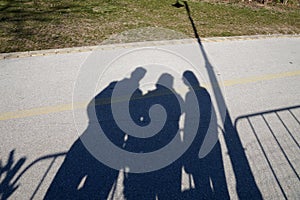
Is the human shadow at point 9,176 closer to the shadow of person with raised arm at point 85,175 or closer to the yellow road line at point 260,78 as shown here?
the shadow of person with raised arm at point 85,175

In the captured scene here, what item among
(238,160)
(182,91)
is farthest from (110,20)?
(238,160)

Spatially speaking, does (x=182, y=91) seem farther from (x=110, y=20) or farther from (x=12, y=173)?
(x=110, y=20)

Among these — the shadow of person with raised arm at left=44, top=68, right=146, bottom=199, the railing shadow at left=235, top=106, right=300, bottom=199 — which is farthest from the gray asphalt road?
the shadow of person with raised arm at left=44, top=68, right=146, bottom=199

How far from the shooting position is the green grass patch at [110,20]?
282 inches

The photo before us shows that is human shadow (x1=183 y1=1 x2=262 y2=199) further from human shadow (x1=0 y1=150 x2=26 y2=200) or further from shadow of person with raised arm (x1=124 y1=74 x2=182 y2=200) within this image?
human shadow (x1=0 y1=150 x2=26 y2=200)

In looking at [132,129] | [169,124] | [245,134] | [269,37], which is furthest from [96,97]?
[269,37]

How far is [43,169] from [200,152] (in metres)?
2.40

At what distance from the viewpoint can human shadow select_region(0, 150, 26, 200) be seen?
10.0 ft

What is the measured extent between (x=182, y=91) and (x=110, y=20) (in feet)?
17.0

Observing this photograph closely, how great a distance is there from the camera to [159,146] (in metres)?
3.87

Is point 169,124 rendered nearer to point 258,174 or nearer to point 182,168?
point 182,168

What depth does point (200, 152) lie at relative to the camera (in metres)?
3.81

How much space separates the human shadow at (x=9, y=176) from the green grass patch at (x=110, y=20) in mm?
3996

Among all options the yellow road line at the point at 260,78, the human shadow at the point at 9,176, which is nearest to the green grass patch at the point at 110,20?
the yellow road line at the point at 260,78
